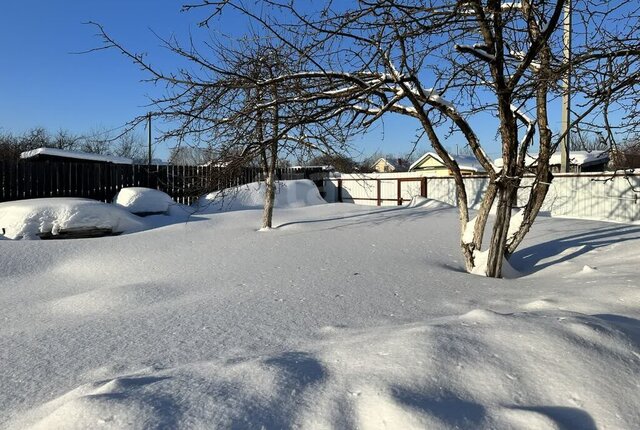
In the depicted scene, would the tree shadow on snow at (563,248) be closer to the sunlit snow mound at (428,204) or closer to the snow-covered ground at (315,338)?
the snow-covered ground at (315,338)

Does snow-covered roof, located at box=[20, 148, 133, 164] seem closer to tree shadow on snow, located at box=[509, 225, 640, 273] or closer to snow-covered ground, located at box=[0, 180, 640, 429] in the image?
snow-covered ground, located at box=[0, 180, 640, 429]

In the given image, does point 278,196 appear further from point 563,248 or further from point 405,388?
point 405,388

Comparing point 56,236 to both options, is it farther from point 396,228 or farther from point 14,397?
point 14,397

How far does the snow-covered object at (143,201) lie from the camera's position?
1185 centimetres

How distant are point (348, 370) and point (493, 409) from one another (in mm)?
672

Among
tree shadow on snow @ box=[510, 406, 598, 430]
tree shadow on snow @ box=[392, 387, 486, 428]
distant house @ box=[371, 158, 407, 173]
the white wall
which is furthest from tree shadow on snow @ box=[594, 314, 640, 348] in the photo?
distant house @ box=[371, 158, 407, 173]

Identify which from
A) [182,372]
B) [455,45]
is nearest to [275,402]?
[182,372]

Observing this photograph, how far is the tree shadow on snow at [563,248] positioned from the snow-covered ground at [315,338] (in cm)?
7

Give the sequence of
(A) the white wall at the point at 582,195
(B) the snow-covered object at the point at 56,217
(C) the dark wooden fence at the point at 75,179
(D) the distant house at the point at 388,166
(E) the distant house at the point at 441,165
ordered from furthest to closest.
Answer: (D) the distant house at the point at 388,166 < (E) the distant house at the point at 441,165 < (A) the white wall at the point at 582,195 < (C) the dark wooden fence at the point at 75,179 < (B) the snow-covered object at the point at 56,217

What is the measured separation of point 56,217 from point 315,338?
7.70 metres

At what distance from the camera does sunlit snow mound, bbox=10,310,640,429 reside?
6.19ft

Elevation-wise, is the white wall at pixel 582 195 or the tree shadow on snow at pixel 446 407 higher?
the white wall at pixel 582 195

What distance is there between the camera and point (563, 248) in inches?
304

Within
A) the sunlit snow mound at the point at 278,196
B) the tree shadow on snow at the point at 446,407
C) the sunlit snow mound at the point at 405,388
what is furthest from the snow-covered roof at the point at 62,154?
the tree shadow on snow at the point at 446,407
